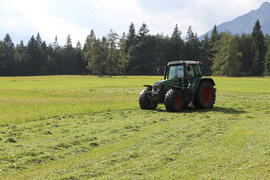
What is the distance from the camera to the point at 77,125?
43.1 ft

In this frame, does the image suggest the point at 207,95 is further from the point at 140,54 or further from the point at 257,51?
the point at 140,54

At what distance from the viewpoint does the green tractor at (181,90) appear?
17406 millimetres

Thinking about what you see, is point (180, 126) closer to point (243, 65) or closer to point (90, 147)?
point (90, 147)

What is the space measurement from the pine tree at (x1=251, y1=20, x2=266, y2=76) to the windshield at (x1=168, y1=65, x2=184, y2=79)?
85.4m

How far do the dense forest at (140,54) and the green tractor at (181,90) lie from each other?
7629cm

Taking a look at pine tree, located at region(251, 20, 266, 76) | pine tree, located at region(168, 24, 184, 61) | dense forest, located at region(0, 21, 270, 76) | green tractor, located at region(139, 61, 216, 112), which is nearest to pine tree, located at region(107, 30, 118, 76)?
dense forest, located at region(0, 21, 270, 76)

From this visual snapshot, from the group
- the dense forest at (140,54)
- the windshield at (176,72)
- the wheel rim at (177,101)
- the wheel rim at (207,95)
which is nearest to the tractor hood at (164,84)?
the windshield at (176,72)

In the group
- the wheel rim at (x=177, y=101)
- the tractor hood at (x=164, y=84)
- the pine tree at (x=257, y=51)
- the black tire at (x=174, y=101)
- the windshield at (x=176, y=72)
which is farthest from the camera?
the pine tree at (x=257, y=51)

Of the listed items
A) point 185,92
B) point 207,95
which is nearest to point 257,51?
point 207,95

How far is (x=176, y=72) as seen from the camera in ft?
61.4

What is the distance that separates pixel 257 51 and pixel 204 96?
281 ft

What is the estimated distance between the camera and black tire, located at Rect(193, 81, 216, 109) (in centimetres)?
1839

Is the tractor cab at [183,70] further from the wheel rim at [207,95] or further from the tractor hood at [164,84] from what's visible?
the wheel rim at [207,95]

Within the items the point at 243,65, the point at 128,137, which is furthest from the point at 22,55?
the point at 128,137
